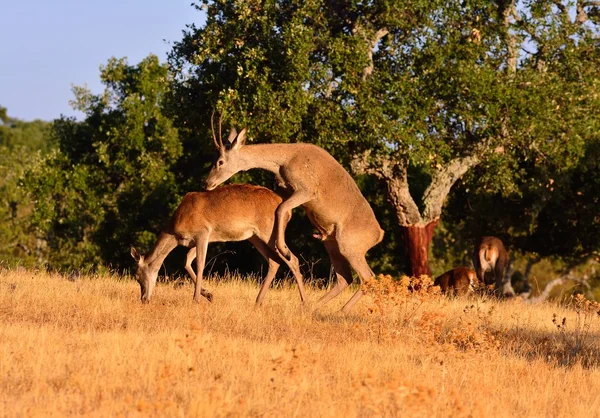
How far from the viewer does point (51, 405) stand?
732cm

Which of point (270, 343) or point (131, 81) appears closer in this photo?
point (270, 343)

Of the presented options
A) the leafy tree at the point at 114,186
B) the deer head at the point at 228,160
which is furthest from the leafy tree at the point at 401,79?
the leafy tree at the point at 114,186

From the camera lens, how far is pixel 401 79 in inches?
753

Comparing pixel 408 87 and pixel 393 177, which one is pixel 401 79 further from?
pixel 393 177

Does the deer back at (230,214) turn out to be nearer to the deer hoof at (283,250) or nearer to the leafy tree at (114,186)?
the deer hoof at (283,250)

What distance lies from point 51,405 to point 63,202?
87.6 ft

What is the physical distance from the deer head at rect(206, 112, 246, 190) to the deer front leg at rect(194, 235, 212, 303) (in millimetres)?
835

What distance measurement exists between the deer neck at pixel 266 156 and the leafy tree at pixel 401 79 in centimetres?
436

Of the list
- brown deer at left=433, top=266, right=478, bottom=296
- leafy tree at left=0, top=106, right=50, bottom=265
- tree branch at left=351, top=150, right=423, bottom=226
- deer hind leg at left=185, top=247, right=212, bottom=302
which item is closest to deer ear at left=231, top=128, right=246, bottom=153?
deer hind leg at left=185, top=247, right=212, bottom=302

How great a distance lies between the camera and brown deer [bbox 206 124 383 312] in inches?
559

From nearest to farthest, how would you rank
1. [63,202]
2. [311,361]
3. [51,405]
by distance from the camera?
[51,405]
[311,361]
[63,202]

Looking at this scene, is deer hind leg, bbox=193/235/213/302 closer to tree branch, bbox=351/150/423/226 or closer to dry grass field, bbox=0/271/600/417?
dry grass field, bbox=0/271/600/417

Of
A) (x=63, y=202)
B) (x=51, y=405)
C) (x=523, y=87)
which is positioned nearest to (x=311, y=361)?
(x=51, y=405)

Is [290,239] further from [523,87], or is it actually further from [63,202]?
[523,87]
